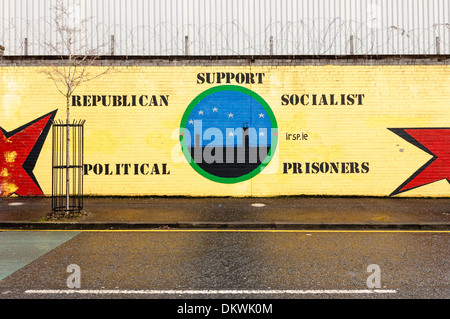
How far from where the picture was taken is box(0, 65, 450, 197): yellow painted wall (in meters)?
11.9

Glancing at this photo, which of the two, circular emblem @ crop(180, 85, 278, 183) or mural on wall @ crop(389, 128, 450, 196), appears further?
circular emblem @ crop(180, 85, 278, 183)

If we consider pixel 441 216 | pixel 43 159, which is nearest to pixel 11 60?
pixel 43 159

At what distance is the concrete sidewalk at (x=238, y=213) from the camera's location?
787cm

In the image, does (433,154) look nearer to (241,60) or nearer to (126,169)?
(241,60)

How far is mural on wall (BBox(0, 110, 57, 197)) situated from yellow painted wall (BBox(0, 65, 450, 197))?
25cm

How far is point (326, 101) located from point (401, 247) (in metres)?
6.70

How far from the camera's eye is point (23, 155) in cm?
1188

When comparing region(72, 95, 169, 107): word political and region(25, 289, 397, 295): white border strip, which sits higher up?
region(72, 95, 169, 107): word political

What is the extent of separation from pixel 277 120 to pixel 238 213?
4171 millimetres

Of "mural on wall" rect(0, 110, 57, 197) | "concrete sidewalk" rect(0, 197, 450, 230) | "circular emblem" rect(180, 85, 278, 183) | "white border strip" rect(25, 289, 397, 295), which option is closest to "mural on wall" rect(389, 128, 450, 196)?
"concrete sidewalk" rect(0, 197, 450, 230)

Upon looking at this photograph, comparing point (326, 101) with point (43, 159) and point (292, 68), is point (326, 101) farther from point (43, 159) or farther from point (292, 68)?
point (43, 159)

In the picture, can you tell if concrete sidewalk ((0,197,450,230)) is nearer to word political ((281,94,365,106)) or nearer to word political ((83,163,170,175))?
word political ((83,163,170,175))

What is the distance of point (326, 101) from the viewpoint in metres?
12.0

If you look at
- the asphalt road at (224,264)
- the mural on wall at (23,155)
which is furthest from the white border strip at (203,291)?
the mural on wall at (23,155)
